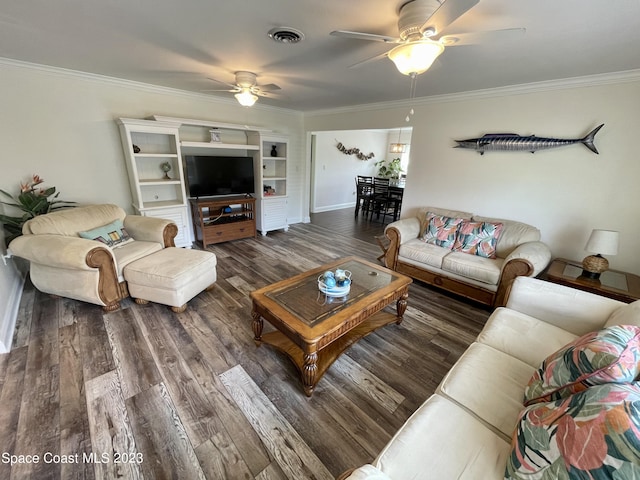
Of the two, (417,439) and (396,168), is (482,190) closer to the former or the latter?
(417,439)

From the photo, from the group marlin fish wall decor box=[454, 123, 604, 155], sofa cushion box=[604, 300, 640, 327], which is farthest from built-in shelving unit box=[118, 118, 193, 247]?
sofa cushion box=[604, 300, 640, 327]

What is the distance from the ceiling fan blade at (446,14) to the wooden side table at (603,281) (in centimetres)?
231

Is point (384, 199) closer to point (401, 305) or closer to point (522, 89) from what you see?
point (522, 89)

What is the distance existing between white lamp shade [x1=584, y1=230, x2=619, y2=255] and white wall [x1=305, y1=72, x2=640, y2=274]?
575 mm

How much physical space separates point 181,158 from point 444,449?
4320 mm

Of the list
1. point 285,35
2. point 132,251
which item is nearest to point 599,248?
point 285,35

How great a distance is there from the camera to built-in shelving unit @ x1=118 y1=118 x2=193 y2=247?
3.40 m

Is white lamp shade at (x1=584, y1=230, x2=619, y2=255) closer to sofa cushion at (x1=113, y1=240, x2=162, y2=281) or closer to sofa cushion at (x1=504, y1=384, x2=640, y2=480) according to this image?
sofa cushion at (x1=504, y1=384, x2=640, y2=480)

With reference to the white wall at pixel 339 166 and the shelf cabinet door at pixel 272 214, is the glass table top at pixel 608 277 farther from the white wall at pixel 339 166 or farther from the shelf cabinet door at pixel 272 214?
the white wall at pixel 339 166

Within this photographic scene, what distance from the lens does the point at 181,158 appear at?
151 inches

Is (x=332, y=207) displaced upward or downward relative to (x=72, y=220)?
downward

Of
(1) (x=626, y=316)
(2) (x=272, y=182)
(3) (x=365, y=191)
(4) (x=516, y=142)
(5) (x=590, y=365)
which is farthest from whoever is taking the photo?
(3) (x=365, y=191)

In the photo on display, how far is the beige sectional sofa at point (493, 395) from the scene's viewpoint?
914 millimetres

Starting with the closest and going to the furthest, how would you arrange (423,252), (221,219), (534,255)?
(534,255), (423,252), (221,219)
